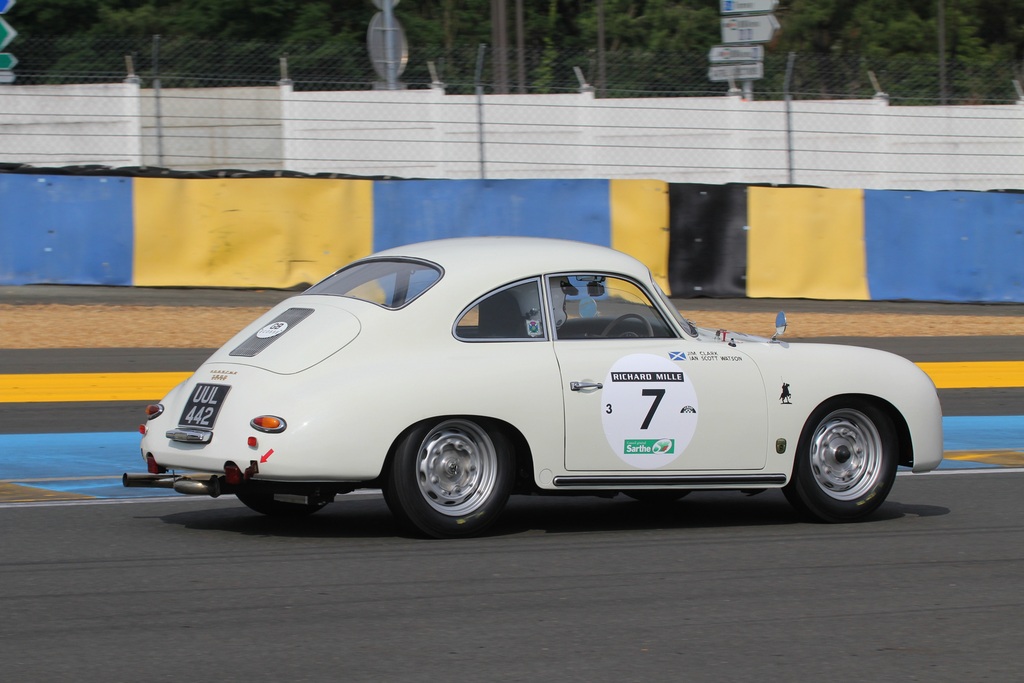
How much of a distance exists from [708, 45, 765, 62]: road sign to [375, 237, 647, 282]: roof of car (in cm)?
1648

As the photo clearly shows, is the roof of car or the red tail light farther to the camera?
the roof of car

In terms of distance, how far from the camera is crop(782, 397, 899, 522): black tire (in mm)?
7332

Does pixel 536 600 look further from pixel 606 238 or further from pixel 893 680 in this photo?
pixel 606 238

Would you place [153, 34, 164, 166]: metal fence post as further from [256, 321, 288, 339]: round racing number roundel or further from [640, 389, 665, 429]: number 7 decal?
[640, 389, 665, 429]: number 7 decal

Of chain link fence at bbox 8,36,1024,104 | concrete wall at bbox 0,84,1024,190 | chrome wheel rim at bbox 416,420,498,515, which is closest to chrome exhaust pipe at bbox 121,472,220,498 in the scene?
chrome wheel rim at bbox 416,420,498,515

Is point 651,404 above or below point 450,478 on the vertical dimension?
above

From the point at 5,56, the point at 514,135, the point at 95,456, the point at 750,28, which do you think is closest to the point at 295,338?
the point at 95,456

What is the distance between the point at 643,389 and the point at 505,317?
74 centimetres

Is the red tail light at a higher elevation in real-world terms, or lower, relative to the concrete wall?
lower

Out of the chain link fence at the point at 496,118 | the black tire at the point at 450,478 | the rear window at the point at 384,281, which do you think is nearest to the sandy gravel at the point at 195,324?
the chain link fence at the point at 496,118

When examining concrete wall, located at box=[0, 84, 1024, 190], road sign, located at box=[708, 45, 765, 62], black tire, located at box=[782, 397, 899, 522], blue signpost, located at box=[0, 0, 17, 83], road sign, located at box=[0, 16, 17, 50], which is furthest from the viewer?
concrete wall, located at box=[0, 84, 1024, 190]

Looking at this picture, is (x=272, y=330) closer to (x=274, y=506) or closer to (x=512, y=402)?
(x=274, y=506)

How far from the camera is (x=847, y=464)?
24.4 ft

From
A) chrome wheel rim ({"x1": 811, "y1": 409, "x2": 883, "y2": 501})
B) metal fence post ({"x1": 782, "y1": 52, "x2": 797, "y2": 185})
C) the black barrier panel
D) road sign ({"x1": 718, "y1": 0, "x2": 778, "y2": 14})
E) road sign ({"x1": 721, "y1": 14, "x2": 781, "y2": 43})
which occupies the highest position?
road sign ({"x1": 718, "y1": 0, "x2": 778, "y2": 14})
